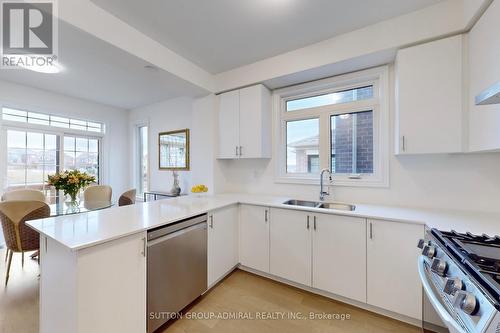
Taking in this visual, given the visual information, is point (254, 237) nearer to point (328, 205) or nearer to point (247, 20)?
point (328, 205)

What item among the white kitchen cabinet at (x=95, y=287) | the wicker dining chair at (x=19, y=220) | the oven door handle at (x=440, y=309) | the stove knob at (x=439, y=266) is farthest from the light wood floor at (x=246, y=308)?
the stove knob at (x=439, y=266)

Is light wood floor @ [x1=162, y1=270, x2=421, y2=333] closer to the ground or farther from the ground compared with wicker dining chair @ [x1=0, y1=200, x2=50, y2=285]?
closer to the ground

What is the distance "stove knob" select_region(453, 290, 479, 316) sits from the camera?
0.76m

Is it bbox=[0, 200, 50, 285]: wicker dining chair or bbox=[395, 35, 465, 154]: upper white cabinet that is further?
bbox=[0, 200, 50, 285]: wicker dining chair

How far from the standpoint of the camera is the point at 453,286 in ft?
2.96

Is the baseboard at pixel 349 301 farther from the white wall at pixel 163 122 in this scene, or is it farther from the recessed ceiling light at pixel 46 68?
the recessed ceiling light at pixel 46 68

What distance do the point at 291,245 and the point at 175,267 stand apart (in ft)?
3.84

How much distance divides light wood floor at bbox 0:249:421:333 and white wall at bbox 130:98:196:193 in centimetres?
206

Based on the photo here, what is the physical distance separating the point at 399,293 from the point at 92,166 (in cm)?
532

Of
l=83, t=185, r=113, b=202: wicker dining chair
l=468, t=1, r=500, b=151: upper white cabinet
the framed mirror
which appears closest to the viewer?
l=468, t=1, r=500, b=151: upper white cabinet

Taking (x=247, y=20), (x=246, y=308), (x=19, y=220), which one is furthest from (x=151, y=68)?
(x=246, y=308)

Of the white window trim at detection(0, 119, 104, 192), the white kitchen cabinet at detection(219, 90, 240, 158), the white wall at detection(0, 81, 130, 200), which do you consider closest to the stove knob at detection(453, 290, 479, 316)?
the white kitchen cabinet at detection(219, 90, 240, 158)

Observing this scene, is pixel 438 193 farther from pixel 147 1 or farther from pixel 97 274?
pixel 147 1

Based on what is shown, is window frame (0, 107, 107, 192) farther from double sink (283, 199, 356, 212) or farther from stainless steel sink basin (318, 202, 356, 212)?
stainless steel sink basin (318, 202, 356, 212)
